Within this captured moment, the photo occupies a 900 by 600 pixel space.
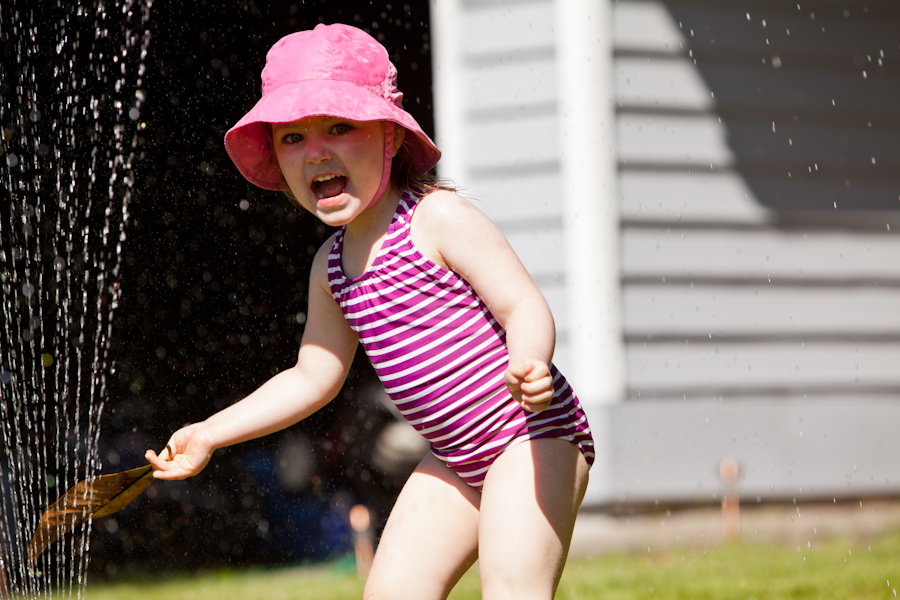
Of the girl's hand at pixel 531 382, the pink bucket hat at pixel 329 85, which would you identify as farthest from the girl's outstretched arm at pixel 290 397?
the girl's hand at pixel 531 382

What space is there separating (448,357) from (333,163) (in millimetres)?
384

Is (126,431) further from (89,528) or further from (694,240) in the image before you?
(694,240)

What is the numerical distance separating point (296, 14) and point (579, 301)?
3.21 metres

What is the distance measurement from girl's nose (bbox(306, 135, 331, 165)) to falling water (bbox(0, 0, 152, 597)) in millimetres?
2942

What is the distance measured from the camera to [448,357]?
1556 millimetres

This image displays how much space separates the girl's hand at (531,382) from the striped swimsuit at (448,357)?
9.3 inches

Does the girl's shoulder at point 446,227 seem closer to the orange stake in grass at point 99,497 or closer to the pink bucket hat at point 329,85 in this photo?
the pink bucket hat at point 329,85

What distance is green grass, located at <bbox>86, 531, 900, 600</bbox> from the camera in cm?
264

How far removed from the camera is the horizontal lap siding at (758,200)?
359 cm

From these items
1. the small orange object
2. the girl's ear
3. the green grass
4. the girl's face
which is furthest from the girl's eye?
the small orange object

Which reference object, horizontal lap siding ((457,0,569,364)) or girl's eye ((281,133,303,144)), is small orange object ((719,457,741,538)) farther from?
girl's eye ((281,133,303,144))

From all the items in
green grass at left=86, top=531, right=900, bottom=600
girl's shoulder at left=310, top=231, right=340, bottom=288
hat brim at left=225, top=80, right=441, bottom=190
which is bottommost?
green grass at left=86, top=531, right=900, bottom=600

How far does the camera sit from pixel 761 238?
12.4 ft

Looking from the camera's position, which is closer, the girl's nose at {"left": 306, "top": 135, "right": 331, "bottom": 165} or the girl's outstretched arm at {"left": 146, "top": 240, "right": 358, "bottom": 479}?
the girl's nose at {"left": 306, "top": 135, "right": 331, "bottom": 165}
